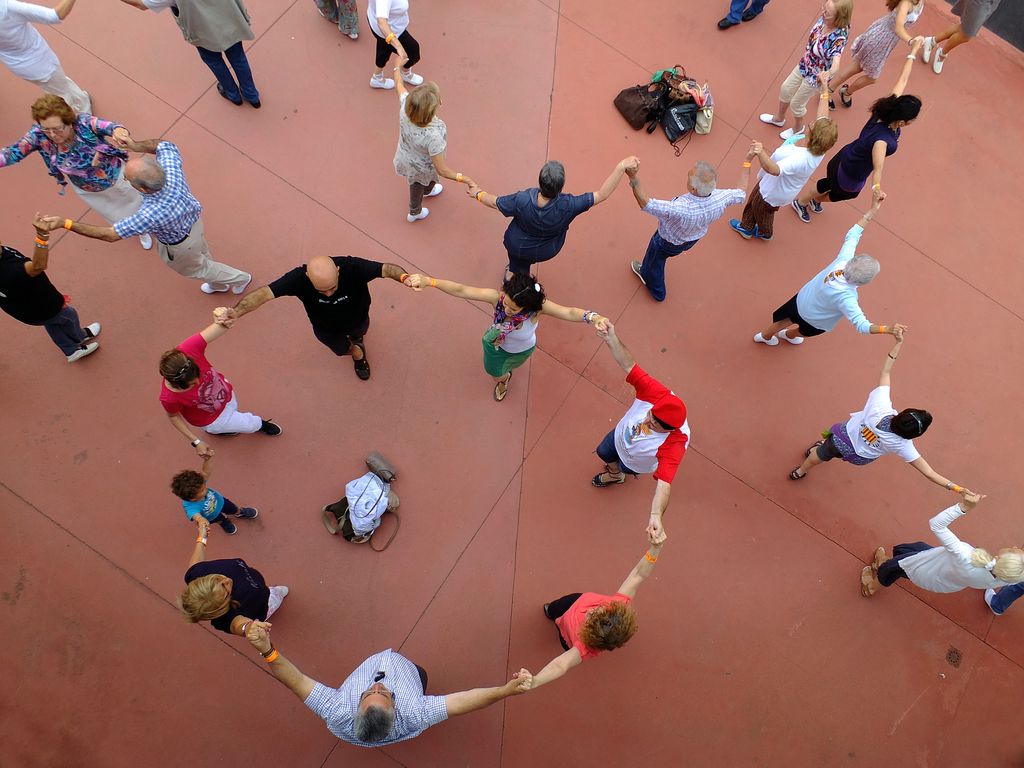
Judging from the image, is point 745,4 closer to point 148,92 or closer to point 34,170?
point 148,92

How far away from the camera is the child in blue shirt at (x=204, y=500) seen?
12.1 feet

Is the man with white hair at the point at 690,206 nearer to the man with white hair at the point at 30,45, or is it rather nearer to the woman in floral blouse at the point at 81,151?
the woman in floral blouse at the point at 81,151

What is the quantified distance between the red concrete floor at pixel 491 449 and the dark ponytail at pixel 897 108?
4.57 feet

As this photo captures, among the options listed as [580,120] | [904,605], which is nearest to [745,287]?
[580,120]

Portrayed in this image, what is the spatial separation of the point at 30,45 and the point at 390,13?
108 inches

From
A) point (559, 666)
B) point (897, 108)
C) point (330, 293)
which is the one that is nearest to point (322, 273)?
point (330, 293)

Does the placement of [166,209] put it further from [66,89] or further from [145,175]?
[66,89]

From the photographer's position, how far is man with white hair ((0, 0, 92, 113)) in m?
4.56

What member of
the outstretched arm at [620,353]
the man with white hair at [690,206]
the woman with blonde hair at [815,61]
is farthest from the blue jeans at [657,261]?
the woman with blonde hair at [815,61]

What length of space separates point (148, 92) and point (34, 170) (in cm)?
124

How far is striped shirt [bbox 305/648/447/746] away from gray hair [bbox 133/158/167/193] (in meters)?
3.18

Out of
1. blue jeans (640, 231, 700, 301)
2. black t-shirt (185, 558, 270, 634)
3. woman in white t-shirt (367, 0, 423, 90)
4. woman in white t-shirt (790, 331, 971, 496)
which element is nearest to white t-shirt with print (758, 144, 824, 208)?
blue jeans (640, 231, 700, 301)

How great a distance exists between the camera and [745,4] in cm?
691

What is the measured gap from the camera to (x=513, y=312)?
4.00m
